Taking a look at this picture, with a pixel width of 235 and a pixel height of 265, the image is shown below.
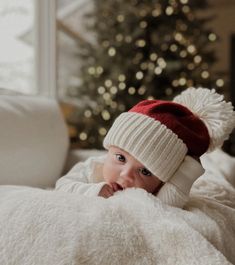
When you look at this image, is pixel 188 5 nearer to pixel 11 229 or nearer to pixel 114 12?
pixel 114 12

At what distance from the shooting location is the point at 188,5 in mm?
3486

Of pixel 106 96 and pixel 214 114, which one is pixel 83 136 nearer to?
pixel 106 96

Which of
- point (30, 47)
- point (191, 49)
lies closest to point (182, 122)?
point (191, 49)

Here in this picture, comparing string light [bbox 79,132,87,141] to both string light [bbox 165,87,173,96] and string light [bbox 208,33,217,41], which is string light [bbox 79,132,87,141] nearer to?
string light [bbox 165,87,173,96]

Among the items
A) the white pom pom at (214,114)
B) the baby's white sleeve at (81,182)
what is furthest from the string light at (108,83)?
the white pom pom at (214,114)

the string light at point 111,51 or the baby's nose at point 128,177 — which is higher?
the baby's nose at point 128,177

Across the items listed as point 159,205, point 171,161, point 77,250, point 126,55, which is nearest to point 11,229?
point 77,250

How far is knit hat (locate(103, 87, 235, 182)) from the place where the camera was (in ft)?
3.64

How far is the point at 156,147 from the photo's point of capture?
1.11 m

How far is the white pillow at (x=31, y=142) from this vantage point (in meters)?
1.63

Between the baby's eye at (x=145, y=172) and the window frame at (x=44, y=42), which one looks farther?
the window frame at (x=44, y=42)

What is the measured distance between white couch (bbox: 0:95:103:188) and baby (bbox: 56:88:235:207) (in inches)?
17.8

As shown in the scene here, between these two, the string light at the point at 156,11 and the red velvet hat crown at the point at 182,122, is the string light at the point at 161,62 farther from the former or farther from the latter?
the red velvet hat crown at the point at 182,122

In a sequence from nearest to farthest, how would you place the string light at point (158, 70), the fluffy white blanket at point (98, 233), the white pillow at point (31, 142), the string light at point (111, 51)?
1. the fluffy white blanket at point (98, 233)
2. the white pillow at point (31, 142)
3. the string light at point (158, 70)
4. the string light at point (111, 51)
